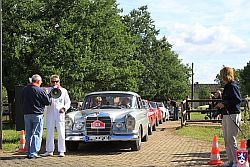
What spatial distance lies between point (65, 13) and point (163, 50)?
3342 centimetres

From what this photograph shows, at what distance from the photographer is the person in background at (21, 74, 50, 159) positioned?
1041 centimetres

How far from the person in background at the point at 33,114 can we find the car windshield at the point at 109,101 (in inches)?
105

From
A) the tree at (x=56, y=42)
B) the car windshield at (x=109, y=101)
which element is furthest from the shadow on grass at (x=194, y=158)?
the tree at (x=56, y=42)

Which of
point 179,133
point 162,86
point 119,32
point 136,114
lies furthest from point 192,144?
point 162,86

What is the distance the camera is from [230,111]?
8711 millimetres

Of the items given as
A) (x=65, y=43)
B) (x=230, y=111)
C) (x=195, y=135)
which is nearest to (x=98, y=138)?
(x=230, y=111)

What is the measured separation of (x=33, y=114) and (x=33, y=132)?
0.43 m

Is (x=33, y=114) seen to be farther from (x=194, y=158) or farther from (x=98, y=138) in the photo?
(x=194, y=158)

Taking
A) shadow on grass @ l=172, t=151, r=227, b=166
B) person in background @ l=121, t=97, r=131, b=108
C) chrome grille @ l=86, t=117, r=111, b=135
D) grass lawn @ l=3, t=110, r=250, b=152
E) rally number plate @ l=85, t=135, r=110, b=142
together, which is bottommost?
shadow on grass @ l=172, t=151, r=227, b=166

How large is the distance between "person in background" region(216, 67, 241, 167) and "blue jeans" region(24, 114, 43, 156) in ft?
14.2

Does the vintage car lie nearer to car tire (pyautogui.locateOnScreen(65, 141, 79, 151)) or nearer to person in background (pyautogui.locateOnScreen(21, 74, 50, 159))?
car tire (pyautogui.locateOnScreen(65, 141, 79, 151))

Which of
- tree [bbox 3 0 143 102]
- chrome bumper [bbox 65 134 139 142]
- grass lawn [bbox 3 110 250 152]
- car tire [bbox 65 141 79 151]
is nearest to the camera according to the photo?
chrome bumper [bbox 65 134 139 142]

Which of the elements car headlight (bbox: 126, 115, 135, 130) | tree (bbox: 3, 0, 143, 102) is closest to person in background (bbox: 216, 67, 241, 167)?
car headlight (bbox: 126, 115, 135, 130)

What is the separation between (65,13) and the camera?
2720 cm
